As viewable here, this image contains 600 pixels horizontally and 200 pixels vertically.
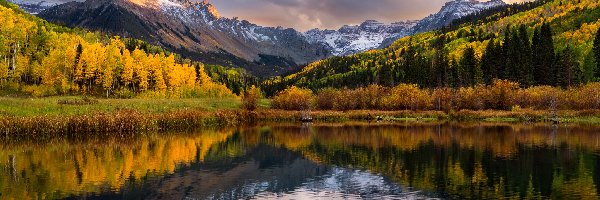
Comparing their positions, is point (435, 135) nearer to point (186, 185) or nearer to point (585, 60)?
point (186, 185)

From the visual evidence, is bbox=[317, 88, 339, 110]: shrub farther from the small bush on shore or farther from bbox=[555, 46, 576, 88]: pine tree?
bbox=[555, 46, 576, 88]: pine tree

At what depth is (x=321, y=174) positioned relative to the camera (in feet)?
141

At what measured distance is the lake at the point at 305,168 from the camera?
1345 inches

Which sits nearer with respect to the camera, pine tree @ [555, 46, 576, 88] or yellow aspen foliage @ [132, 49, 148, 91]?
yellow aspen foliage @ [132, 49, 148, 91]

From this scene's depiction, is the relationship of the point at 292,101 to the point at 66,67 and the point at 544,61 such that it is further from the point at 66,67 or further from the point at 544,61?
the point at 544,61

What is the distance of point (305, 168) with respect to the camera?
4650 cm

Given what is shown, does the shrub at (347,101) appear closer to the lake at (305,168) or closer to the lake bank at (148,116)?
Answer: the lake bank at (148,116)

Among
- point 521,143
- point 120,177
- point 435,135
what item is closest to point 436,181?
point 120,177

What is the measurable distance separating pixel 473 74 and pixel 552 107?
219 ft

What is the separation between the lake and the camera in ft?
112

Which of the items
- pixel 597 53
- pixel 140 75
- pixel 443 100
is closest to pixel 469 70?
pixel 597 53

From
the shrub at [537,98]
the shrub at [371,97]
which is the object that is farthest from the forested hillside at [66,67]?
the shrub at [537,98]

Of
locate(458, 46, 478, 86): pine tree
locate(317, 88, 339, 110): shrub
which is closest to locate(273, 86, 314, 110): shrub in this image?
locate(317, 88, 339, 110): shrub

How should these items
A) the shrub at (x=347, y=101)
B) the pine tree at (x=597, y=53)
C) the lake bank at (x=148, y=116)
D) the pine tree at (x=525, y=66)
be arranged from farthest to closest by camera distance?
1. the pine tree at (x=525, y=66)
2. the pine tree at (x=597, y=53)
3. the shrub at (x=347, y=101)
4. the lake bank at (x=148, y=116)
